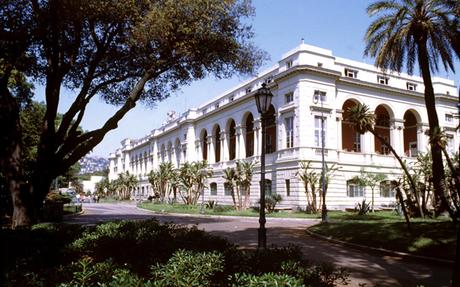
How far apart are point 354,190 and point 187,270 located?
35.1 meters

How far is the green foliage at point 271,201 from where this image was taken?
3491cm

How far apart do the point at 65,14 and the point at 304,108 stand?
89.9 ft

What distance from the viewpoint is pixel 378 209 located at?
1542 inches

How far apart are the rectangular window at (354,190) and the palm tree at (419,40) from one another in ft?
48.7

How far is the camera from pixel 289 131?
37906mm

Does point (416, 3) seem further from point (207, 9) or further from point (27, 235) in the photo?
point (27, 235)

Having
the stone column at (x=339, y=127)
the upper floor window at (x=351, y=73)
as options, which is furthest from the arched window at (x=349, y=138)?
the stone column at (x=339, y=127)

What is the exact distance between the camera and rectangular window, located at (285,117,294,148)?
37.3 m

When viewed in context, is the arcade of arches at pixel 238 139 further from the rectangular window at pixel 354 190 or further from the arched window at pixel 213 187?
the rectangular window at pixel 354 190

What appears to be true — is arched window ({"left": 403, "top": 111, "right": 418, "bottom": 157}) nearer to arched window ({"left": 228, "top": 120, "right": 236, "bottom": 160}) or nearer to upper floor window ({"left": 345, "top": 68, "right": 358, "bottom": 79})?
upper floor window ({"left": 345, "top": 68, "right": 358, "bottom": 79})

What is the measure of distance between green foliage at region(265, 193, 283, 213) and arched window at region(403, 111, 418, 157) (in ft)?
64.7

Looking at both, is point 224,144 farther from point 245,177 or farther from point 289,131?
point 289,131

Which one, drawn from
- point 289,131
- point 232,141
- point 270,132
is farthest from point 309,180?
point 232,141

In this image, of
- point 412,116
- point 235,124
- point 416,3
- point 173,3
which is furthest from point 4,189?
point 412,116
